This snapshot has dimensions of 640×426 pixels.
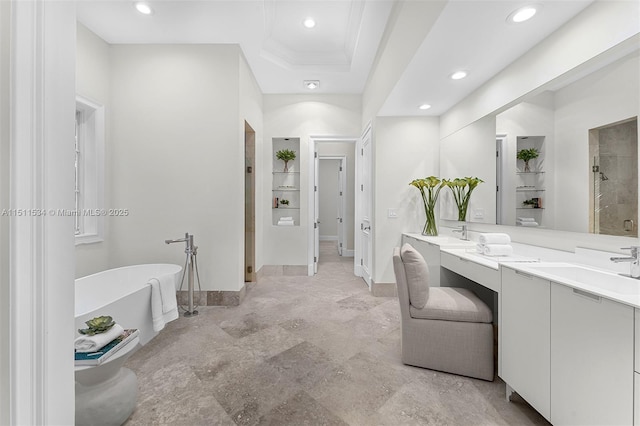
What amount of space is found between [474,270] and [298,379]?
1452 mm

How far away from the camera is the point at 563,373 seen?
1.20 meters

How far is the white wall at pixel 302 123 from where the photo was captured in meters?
4.14

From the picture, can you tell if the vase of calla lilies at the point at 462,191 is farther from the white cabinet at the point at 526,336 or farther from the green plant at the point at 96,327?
the green plant at the point at 96,327

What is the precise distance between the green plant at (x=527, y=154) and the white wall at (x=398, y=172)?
52.3 inches

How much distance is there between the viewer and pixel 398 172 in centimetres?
339

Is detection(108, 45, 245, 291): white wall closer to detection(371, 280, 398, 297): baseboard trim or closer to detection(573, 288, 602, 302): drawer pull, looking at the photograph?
detection(371, 280, 398, 297): baseboard trim

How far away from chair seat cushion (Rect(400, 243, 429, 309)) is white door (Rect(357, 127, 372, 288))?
5.80 feet

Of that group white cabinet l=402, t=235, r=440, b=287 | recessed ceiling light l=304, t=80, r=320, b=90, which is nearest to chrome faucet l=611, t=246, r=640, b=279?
white cabinet l=402, t=235, r=440, b=287

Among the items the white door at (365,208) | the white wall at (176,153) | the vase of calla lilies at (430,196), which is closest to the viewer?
the white wall at (176,153)

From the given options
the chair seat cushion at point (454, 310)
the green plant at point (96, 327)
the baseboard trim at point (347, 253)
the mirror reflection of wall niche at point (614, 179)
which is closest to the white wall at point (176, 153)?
the green plant at point (96, 327)

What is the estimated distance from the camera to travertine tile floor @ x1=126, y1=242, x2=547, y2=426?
1.46 meters

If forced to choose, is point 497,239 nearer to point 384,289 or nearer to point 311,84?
point 384,289

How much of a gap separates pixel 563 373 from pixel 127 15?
4181 millimetres

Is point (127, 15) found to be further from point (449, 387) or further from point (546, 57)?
point (449, 387)
